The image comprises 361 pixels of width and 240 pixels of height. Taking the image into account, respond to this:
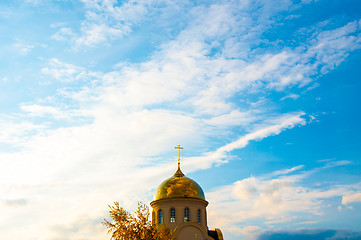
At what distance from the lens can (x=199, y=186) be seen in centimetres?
3491

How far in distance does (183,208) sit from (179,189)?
5.55 ft

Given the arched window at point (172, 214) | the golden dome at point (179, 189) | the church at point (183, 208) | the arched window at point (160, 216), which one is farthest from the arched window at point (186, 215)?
the arched window at point (160, 216)

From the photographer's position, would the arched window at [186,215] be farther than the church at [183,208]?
Yes

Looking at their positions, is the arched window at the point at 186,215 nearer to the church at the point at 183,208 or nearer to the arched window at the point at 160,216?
the church at the point at 183,208

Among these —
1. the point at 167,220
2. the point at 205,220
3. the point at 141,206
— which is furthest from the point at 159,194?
the point at 141,206

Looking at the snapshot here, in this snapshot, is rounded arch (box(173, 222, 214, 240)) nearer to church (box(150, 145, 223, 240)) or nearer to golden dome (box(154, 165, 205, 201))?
church (box(150, 145, 223, 240))

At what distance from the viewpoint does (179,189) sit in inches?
1320

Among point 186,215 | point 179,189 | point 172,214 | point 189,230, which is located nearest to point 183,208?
point 186,215

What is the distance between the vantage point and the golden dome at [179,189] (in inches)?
1312

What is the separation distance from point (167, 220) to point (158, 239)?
31.6 feet

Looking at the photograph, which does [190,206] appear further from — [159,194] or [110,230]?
[110,230]

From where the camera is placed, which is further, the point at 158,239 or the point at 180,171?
the point at 180,171

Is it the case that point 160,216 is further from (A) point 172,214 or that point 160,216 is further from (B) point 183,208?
(B) point 183,208

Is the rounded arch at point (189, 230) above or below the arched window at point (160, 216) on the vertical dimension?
below
